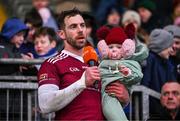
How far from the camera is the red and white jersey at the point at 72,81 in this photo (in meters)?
9.73

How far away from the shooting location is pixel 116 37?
33.9ft

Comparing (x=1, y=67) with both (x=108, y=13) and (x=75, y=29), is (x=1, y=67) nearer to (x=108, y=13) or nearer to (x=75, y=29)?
(x=75, y=29)

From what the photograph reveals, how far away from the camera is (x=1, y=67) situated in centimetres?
1204

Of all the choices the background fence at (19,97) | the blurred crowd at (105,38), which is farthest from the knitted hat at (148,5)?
the background fence at (19,97)

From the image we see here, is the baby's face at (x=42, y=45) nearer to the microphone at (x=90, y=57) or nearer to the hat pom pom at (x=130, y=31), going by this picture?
the hat pom pom at (x=130, y=31)

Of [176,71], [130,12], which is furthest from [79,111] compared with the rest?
[130,12]

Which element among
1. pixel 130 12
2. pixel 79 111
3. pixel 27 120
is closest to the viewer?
pixel 79 111

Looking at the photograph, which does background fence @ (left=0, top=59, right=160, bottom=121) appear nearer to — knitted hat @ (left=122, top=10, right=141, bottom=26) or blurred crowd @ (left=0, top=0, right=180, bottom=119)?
blurred crowd @ (left=0, top=0, right=180, bottom=119)

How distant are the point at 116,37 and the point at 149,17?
6123mm

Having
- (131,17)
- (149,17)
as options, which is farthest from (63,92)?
(149,17)

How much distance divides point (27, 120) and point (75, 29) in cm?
230

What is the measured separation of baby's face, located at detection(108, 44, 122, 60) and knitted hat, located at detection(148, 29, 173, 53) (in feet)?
9.96

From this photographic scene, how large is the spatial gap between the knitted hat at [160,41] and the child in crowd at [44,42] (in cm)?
142

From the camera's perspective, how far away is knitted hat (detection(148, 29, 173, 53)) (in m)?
13.3
